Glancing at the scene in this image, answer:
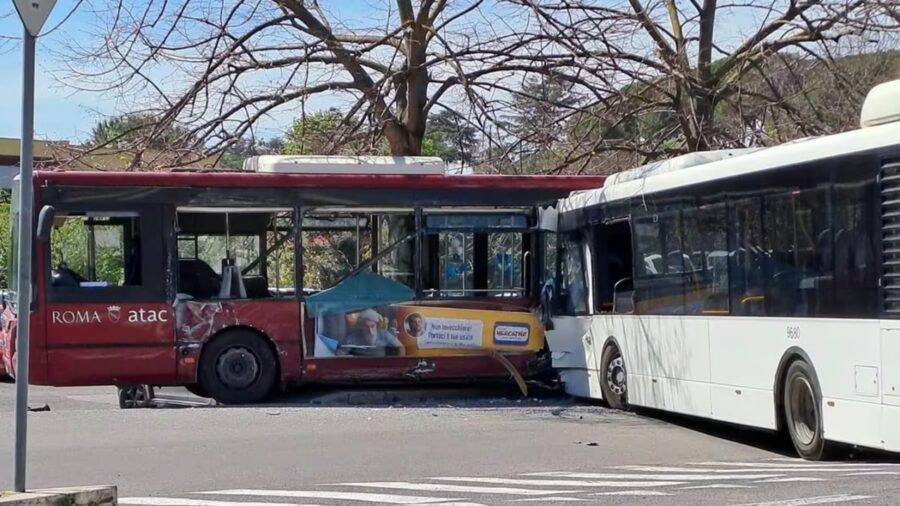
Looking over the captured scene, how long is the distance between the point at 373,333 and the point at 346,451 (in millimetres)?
4279

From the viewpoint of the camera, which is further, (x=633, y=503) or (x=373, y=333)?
Result: (x=373, y=333)

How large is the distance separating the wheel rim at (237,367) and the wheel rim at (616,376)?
4356 millimetres

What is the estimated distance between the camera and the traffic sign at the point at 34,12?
735 centimetres

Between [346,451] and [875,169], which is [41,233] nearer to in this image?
[346,451]

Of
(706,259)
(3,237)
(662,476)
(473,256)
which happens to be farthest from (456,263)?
(3,237)

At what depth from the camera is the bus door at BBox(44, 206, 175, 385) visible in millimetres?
15305

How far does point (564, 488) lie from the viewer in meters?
9.56

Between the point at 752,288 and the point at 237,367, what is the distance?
6.79 meters

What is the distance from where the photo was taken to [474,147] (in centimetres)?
2014

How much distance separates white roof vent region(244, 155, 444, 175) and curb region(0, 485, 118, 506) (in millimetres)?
8784

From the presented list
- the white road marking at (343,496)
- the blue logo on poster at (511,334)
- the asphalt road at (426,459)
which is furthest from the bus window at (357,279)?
the white road marking at (343,496)

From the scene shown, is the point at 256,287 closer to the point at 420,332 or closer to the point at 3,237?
the point at 420,332

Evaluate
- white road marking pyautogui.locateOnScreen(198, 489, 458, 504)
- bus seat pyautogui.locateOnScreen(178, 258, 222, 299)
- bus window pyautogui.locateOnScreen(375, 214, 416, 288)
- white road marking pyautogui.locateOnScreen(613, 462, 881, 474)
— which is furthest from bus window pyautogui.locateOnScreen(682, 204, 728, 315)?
bus seat pyautogui.locateOnScreen(178, 258, 222, 299)

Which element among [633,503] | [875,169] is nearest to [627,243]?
[875,169]
